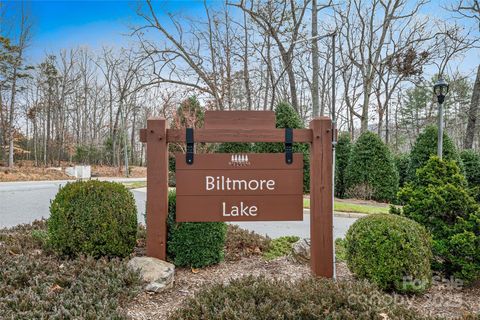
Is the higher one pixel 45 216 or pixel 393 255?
pixel 393 255

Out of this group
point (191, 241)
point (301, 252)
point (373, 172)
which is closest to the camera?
point (191, 241)

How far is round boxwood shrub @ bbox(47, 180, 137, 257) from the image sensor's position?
299 centimetres

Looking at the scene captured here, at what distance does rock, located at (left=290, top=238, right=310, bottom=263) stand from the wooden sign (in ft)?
2.59

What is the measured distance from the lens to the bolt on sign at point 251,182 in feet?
9.46

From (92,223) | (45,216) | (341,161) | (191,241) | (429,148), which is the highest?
(429,148)

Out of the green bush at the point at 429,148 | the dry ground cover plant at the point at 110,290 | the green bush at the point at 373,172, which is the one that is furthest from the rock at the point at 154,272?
the green bush at the point at 429,148

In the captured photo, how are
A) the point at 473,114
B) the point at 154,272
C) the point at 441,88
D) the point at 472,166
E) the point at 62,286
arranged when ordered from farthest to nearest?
the point at 473,114, the point at 472,166, the point at 441,88, the point at 154,272, the point at 62,286

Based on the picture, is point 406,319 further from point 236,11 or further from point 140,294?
point 236,11

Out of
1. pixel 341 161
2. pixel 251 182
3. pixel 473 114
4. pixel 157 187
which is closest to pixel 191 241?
pixel 157 187

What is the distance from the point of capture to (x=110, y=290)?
8.01 feet

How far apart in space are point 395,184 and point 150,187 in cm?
1026

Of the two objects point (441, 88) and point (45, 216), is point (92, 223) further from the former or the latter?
point (441, 88)

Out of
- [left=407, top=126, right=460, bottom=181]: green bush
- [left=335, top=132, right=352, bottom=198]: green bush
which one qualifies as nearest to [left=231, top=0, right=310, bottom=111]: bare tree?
[left=335, top=132, right=352, bottom=198]: green bush

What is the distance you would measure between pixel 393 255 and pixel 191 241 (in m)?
1.85
